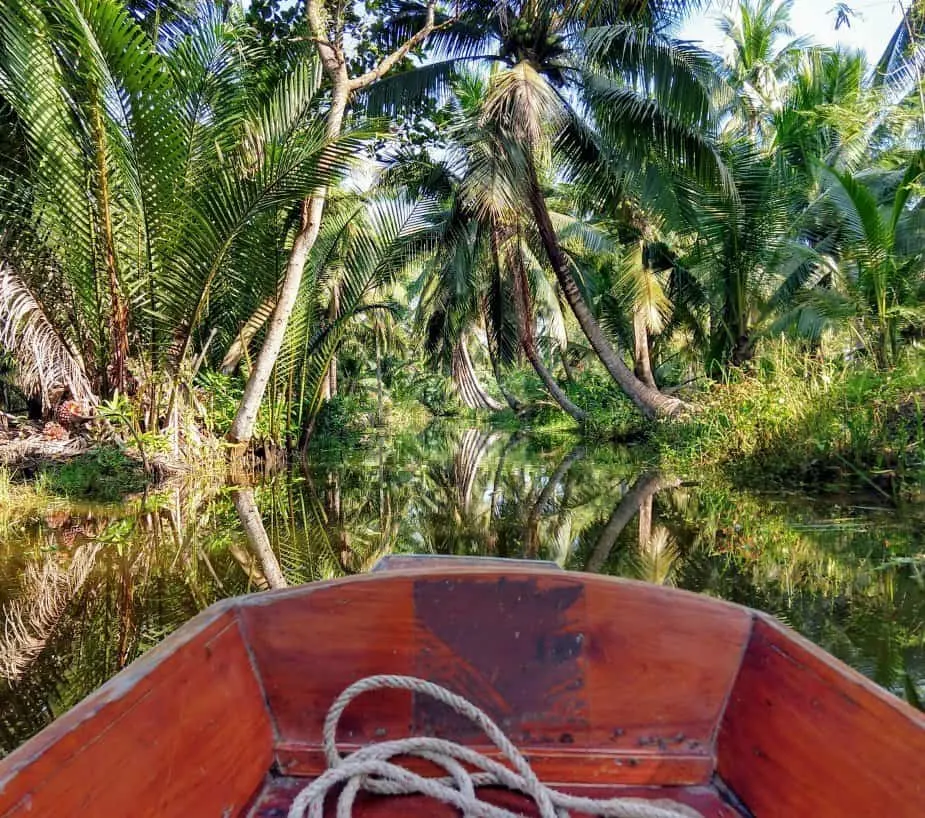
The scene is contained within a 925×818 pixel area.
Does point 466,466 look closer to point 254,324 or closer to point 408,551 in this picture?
point 254,324

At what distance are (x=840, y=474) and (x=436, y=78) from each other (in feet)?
27.5

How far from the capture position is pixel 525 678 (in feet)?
4.56

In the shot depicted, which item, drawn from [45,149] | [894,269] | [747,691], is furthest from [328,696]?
[894,269]

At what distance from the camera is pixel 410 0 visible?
9.72 meters

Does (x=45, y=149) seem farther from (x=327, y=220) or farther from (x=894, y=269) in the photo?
(x=894, y=269)

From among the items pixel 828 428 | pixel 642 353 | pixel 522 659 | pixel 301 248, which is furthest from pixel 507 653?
pixel 642 353

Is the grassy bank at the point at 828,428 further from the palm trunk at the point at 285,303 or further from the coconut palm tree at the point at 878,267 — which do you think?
the palm trunk at the point at 285,303

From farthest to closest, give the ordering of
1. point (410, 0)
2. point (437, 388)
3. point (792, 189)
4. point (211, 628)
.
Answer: point (437, 388) < point (410, 0) < point (792, 189) < point (211, 628)

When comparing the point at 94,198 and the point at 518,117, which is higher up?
the point at 518,117

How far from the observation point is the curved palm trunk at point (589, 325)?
378 inches

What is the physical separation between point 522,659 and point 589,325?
9.13 m

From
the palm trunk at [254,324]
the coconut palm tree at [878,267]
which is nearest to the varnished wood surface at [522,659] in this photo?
the coconut palm tree at [878,267]

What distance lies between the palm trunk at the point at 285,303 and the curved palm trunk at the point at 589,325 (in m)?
2.97

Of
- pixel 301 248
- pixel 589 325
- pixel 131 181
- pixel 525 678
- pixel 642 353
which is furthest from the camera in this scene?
pixel 642 353
